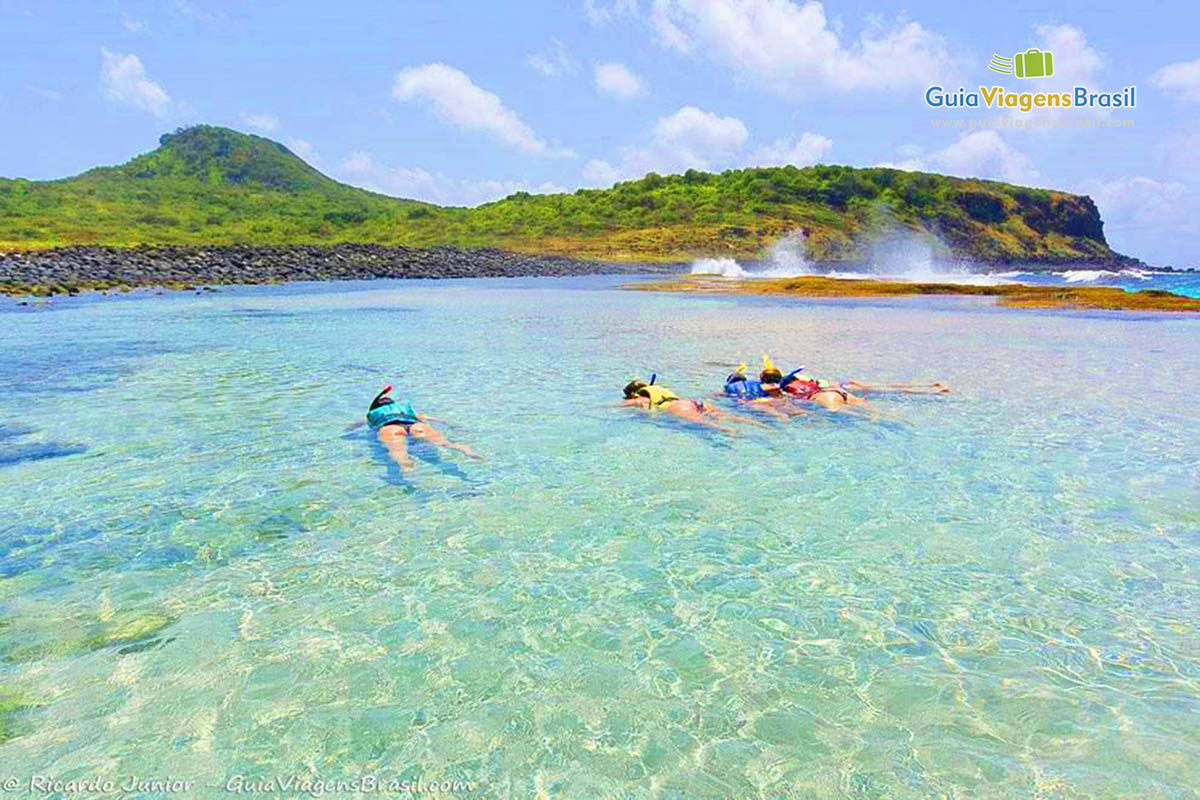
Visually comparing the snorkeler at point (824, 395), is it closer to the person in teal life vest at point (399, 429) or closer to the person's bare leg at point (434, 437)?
the person's bare leg at point (434, 437)

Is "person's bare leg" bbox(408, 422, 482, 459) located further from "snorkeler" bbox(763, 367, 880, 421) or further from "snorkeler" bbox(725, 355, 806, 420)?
"snorkeler" bbox(763, 367, 880, 421)

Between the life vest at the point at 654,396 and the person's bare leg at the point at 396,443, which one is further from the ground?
the life vest at the point at 654,396

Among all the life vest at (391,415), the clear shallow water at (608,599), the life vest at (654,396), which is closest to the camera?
the clear shallow water at (608,599)

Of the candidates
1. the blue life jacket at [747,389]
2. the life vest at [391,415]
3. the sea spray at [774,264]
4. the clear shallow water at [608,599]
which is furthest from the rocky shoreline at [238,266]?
the blue life jacket at [747,389]

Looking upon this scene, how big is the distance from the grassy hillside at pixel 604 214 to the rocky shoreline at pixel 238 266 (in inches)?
1044

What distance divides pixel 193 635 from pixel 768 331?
26416mm

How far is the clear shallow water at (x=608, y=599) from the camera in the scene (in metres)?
4.70

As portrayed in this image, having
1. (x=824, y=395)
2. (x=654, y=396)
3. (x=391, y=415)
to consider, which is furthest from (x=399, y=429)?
(x=824, y=395)

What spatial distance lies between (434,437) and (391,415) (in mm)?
956

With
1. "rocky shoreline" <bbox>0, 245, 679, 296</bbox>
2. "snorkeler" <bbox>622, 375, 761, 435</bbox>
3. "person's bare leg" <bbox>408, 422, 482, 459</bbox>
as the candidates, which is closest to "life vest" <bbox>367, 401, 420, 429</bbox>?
"person's bare leg" <bbox>408, 422, 482, 459</bbox>

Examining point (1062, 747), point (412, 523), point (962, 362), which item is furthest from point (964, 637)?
point (962, 362)

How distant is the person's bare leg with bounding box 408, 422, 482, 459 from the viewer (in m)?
11.7

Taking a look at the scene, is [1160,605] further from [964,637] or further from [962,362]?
[962,362]

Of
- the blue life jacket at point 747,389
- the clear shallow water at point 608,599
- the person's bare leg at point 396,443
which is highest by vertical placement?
the blue life jacket at point 747,389
